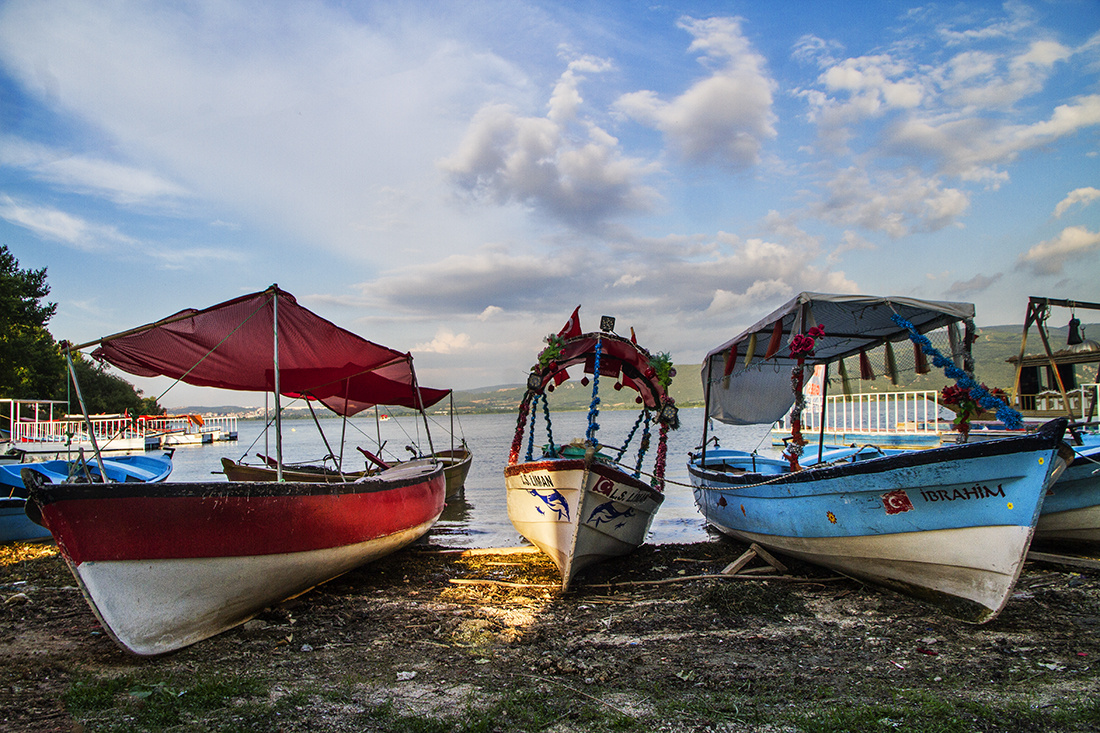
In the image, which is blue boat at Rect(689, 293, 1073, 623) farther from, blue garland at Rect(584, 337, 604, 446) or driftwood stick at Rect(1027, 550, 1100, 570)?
driftwood stick at Rect(1027, 550, 1100, 570)

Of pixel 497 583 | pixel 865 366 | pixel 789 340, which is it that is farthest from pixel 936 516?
pixel 497 583

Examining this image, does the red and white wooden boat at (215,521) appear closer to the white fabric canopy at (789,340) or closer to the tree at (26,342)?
the white fabric canopy at (789,340)

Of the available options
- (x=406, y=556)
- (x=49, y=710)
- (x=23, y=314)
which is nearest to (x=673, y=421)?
(x=406, y=556)

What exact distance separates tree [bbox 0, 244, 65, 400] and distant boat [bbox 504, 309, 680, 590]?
34.3m

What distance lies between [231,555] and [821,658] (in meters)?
5.57

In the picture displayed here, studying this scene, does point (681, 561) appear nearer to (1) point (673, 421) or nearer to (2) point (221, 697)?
(1) point (673, 421)

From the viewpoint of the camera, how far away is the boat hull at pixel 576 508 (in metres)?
7.75

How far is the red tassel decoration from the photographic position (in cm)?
1012

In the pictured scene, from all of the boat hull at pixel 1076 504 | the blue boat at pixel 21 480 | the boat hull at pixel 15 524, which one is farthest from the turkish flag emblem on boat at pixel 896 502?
the boat hull at pixel 15 524

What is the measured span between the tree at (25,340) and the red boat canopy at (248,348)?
30645mm

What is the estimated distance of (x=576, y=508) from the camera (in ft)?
25.4

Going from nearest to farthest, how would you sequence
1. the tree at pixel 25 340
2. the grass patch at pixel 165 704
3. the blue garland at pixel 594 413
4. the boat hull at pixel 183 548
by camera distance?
the grass patch at pixel 165 704, the boat hull at pixel 183 548, the blue garland at pixel 594 413, the tree at pixel 25 340

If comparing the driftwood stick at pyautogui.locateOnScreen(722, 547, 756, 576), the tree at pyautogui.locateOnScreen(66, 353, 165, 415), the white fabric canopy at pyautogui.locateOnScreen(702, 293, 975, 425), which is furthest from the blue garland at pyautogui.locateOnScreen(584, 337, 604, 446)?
the tree at pyautogui.locateOnScreen(66, 353, 165, 415)

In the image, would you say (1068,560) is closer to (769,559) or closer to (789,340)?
(769,559)
